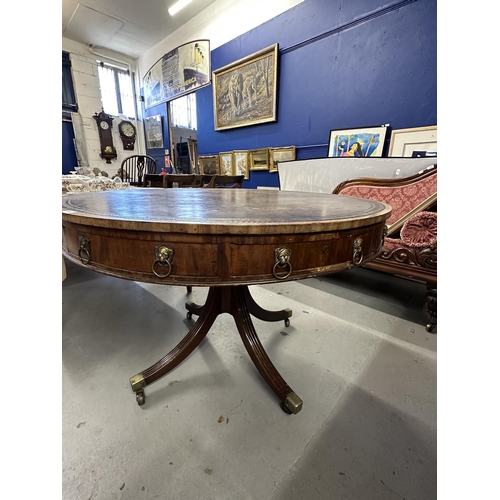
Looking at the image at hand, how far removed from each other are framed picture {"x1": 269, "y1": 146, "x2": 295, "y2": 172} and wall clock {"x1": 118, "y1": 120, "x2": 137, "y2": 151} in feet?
15.0

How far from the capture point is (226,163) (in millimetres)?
4031

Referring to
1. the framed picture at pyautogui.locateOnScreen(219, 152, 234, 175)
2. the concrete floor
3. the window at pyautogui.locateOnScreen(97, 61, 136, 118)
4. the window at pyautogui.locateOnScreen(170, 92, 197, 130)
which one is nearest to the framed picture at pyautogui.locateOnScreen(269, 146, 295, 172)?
the framed picture at pyautogui.locateOnScreen(219, 152, 234, 175)

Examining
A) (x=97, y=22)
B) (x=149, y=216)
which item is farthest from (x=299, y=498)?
(x=97, y=22)

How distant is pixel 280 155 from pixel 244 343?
2818mm

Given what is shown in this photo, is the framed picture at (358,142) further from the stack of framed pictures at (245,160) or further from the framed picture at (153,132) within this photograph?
the framed picture at (153,132)

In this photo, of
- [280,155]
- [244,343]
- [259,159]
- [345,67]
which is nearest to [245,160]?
[259,159]

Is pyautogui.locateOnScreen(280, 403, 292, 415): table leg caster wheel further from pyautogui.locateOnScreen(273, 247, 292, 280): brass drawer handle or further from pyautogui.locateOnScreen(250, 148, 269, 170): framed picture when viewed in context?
pyautogui.locateOnScreen(250, 148, 269, 170): framed picture

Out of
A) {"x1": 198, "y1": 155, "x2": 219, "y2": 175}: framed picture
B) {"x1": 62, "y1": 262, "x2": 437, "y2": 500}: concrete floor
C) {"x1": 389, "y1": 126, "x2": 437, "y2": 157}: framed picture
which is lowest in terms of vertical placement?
{"x1": 62, "y1": 262, "x2": 437, "y2": 500}: concrete floor

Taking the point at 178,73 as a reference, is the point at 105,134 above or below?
below

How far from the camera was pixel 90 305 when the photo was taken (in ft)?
5.29

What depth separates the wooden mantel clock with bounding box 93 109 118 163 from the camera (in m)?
5.61

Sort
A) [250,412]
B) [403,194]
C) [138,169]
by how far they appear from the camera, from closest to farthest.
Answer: [250,412], [403,194], [138,169]

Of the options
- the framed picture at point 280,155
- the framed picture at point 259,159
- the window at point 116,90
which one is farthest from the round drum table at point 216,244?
the window at point 116,90

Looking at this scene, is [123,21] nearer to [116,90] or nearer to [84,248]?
[116,90]
